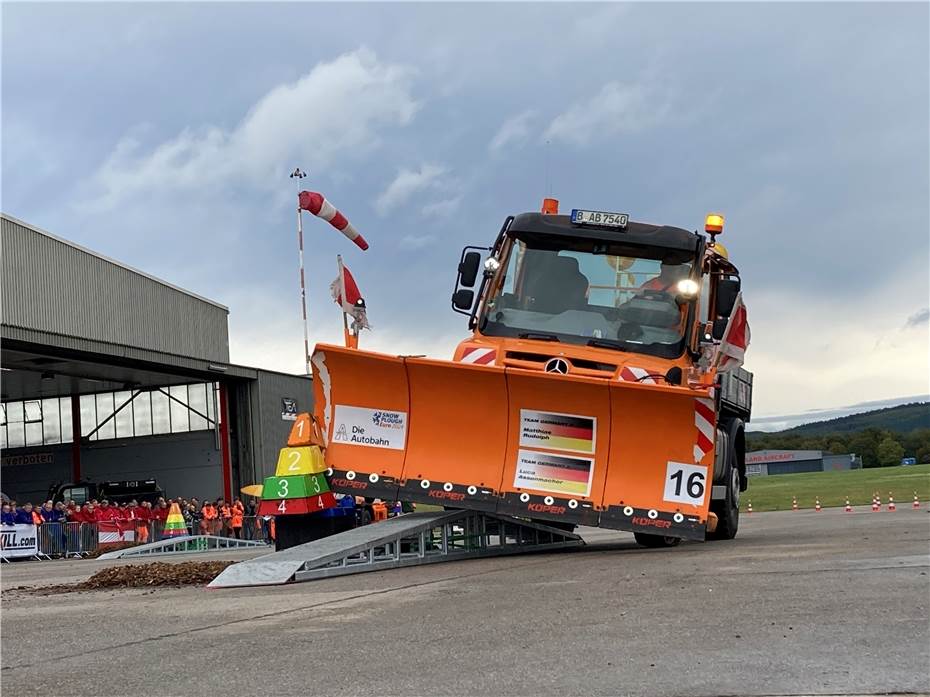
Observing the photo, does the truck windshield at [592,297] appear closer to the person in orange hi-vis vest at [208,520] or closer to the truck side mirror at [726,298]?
the truck side mirror at [726,298]

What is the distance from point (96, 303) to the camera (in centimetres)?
3209

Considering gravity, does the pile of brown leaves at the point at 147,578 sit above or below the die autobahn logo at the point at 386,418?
below

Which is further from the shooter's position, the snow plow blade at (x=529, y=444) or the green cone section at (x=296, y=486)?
the green cone section at (x=296, y=486)

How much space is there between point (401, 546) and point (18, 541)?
1629 cm

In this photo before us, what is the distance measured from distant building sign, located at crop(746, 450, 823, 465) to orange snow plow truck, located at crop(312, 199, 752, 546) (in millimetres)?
112093

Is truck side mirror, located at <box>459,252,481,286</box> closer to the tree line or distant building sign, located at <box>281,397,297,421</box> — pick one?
distant building sign, located at <box>281,397,297,421</box>

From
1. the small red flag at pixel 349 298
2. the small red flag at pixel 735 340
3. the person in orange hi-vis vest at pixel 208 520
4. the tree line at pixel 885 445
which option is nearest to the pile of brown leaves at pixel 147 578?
the small red flag at pixel 349 298

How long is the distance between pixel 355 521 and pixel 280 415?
28.6m

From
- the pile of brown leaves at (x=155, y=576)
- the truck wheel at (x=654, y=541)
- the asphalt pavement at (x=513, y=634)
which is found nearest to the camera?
the asphalt pavement at (x=513, y=634)

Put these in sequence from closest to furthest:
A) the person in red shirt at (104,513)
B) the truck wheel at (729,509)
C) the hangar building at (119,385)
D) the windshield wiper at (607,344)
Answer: the windshield wiper at (607,344), the truck wheel at (729,509), the person in red shirt at (104,513), the hangar building at (119,385)

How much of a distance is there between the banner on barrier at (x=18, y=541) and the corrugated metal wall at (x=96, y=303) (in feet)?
16.4

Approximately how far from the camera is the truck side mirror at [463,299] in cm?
1202

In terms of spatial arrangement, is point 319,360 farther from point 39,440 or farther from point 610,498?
point 39,440

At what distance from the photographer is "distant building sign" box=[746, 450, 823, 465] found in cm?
12854
